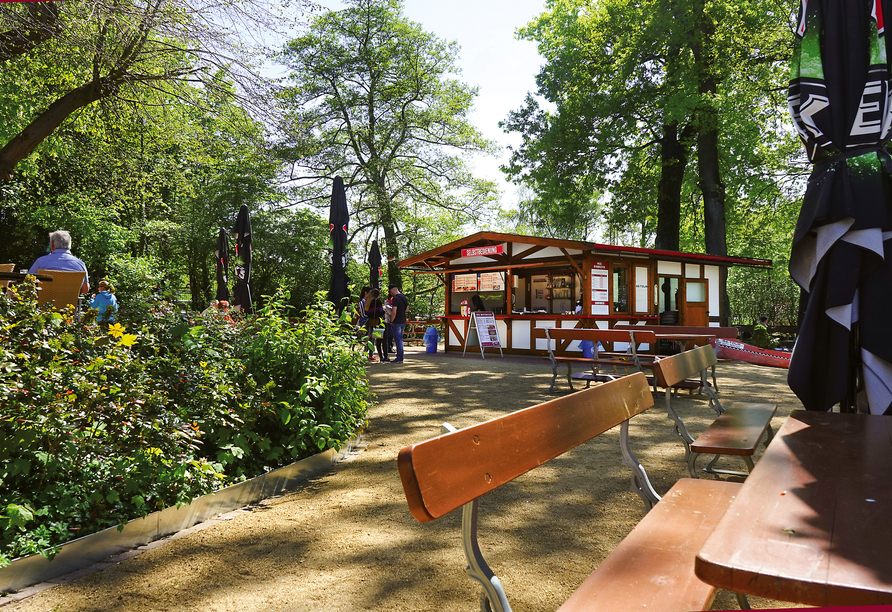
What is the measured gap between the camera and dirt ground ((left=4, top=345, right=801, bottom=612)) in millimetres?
2434

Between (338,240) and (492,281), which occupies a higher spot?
(338,240)

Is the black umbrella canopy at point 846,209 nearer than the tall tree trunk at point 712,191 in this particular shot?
Yes

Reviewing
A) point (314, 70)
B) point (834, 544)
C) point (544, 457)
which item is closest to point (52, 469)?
point (544, 457)

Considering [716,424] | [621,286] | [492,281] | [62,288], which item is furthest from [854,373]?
[492,281]

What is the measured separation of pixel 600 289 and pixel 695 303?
414cm

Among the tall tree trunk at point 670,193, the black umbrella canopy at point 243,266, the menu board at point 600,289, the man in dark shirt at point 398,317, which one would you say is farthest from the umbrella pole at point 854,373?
the tall tree trunk at point 670,193

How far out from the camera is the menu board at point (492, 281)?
1745 cm

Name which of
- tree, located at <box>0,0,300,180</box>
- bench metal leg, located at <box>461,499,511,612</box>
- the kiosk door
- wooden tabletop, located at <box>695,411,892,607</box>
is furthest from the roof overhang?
bench metal leg, located at <box>461,499,511,612</box>

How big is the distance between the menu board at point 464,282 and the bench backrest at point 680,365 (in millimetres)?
13641

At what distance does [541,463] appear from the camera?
67.7 inches

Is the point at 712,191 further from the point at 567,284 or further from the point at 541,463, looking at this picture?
the point at 541,463

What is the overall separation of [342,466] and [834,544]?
391 centimetres

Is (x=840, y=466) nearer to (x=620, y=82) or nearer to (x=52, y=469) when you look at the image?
(x=52, y=469)

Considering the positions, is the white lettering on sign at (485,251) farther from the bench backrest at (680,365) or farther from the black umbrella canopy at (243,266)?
the bench backrest at (680,365)
